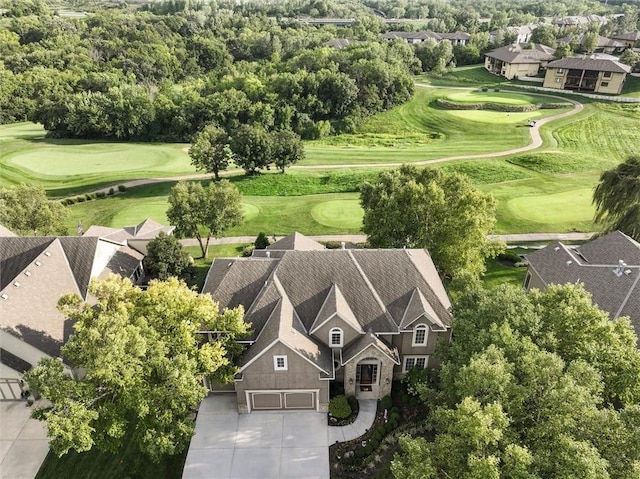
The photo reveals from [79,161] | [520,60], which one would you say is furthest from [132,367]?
[520,60]

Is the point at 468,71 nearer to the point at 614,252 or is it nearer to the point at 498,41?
the point at 498,41

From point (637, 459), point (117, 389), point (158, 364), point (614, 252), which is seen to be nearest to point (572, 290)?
point (637, 459)

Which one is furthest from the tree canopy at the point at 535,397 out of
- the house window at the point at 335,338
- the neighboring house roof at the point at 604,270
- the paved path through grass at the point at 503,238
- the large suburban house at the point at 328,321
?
the paved path through grass at the point at 503,238

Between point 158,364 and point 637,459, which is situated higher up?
point 637,459

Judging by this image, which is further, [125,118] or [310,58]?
[310,58]

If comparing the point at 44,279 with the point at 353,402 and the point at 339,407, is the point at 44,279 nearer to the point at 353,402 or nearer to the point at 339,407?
the point at 339,407

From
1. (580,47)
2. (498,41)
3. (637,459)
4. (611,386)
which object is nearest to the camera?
(637,459)
